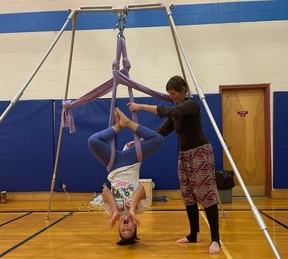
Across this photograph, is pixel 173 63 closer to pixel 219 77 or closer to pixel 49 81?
pixel 219 77

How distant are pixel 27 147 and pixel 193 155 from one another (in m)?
4.11

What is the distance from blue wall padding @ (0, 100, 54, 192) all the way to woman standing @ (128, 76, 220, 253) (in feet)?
11.8

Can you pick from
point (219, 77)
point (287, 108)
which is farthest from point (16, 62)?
point (287, 108)

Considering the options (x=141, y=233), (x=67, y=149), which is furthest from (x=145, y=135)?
(x=67, y=149)

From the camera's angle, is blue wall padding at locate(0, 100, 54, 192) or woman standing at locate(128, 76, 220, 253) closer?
woman standing at locate(128, 76, 220, 253)

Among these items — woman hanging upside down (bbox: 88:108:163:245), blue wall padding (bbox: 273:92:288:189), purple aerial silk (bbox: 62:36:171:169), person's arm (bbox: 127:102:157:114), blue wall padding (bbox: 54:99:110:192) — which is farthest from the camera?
blue wall padding (bbox: 54:99:110:192)

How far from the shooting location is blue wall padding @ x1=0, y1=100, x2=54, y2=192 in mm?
6223

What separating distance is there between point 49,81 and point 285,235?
475 cm

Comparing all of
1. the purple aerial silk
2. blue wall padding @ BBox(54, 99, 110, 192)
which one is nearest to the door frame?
blue wall padding @ BBox(54, 99, 110, 192)

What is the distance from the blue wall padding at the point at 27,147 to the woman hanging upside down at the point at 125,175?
341 centimetres

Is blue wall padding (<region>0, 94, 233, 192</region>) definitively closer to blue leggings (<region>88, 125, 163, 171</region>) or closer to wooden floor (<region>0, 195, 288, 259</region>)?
wooden floor (<region>0, 195, 288, 259</region>)

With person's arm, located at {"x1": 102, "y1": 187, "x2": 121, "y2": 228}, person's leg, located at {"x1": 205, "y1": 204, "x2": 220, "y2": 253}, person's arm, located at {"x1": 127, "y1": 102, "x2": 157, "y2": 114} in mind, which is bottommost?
person's leg, located at {"x1": 205, "y1": 204, "x2": 220, "y2": 253}

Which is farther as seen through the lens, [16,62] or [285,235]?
[16,62]

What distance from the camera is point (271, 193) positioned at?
6012 millimetres
